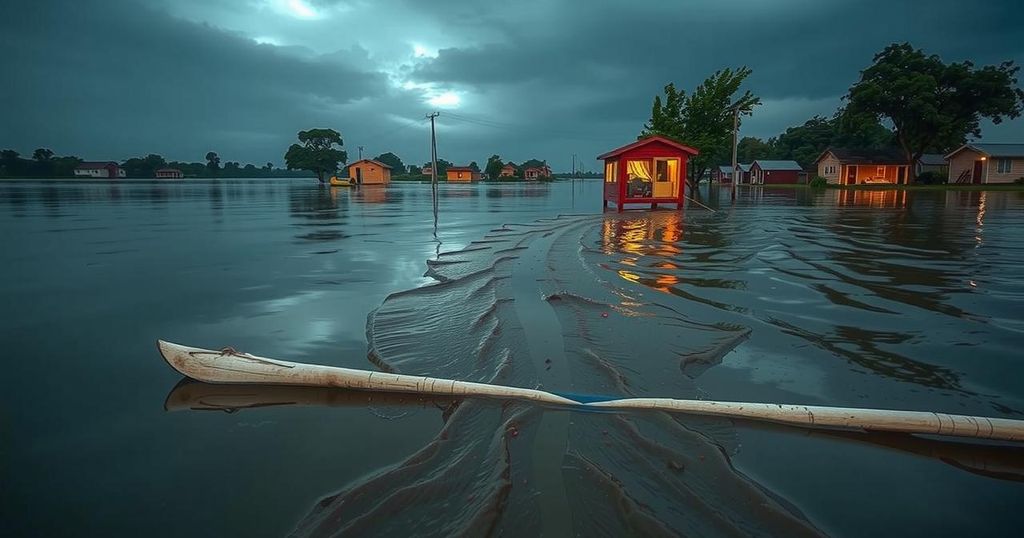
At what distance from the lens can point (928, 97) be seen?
171 ft

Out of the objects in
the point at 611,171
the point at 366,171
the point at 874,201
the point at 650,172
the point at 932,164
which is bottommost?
the point at 874,201

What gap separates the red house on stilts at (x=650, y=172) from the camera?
2495 cm

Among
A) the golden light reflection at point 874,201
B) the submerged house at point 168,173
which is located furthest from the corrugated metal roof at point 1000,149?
the submerged house at point 168,173

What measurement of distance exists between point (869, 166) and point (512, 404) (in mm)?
72888

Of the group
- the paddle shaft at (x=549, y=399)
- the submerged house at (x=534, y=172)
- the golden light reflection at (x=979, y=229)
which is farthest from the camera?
the submerged house at (x=534, y=172)

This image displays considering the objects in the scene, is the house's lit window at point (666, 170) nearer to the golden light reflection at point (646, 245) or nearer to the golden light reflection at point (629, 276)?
the golden light reflection at point (646, 245)

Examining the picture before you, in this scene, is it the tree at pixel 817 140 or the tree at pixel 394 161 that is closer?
the tree at pixel 817 140

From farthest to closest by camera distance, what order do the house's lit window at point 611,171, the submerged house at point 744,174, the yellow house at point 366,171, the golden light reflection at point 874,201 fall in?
the yellow house at point 366,171
the submerged house at point 744,174
the golden light reflection at point 874,201
the house's lit window at point 611,171

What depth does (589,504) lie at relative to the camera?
3.20m

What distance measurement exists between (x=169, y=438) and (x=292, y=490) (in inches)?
59.8

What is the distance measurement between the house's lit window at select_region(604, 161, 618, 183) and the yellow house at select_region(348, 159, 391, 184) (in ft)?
226

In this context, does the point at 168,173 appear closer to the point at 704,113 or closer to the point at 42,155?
the point at 42,155

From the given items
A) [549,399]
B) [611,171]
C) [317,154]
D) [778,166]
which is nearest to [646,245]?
[549,399]

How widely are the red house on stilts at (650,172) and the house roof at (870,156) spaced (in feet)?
157
